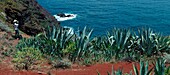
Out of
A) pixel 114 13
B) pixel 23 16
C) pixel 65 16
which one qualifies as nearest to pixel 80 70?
pixel 23 16

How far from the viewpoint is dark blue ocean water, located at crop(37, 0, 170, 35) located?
53.8 meters

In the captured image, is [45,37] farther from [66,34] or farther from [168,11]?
[168,11]

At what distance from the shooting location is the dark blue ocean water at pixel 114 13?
176 ft

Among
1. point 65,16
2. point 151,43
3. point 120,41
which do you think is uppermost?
point 120,41

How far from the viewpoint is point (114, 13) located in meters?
61.2

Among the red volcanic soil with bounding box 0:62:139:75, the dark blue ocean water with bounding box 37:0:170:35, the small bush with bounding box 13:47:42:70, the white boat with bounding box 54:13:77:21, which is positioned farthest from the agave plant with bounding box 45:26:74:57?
the white boat with bounding box 54:13:77:21

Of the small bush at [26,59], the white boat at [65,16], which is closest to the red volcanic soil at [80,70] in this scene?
Result: the small bush at [26,59]

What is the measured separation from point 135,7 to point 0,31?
43490 mm

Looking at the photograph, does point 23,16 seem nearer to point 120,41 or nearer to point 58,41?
point 58,41

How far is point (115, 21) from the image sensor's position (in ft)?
184

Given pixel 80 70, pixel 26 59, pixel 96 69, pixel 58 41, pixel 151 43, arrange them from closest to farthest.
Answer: pixel 96 69 → pixel 80 70 → pixel 26 59 → pixel 58 41 → pixel 151 43

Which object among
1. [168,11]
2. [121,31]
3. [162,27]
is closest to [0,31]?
[121,31]

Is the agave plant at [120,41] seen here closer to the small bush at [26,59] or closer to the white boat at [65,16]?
the small bush at [26,59]

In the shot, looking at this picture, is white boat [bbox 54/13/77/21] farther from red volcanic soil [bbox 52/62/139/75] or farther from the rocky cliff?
red volcanic soil [bbox 52/62/139/75]
